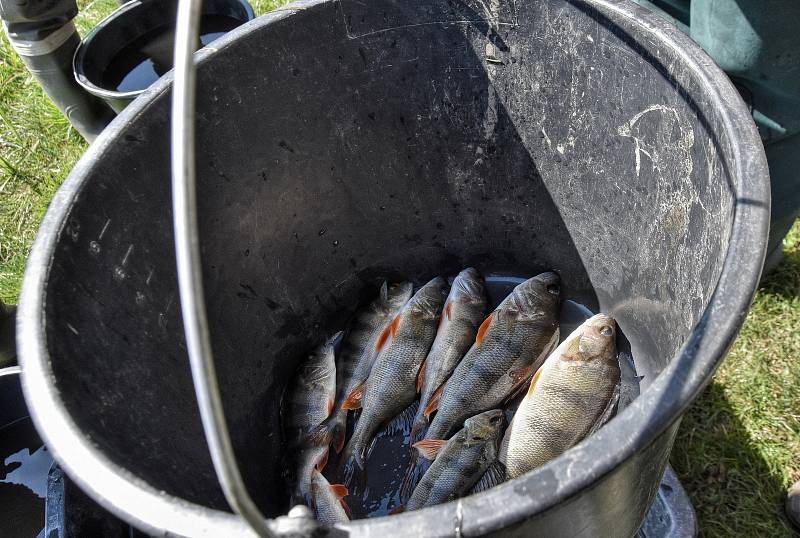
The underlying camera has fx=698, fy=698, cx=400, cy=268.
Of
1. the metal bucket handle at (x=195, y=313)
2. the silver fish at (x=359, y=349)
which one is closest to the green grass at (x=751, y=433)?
the silver fish at (x=359, y=349)

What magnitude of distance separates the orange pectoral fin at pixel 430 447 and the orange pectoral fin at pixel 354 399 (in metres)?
0.24

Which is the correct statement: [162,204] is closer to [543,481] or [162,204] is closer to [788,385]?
[543,481]

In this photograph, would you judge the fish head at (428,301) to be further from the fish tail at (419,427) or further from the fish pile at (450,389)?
the fish tail at (419,427)

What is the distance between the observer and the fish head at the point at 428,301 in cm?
192

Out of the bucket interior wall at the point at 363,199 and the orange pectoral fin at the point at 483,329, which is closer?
the bucket interior wall at the point at 363,199

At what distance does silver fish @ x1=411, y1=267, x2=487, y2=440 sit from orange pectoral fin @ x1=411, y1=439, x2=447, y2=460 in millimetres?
92

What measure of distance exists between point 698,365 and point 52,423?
87cm

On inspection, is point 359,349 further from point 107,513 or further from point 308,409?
point 107,513

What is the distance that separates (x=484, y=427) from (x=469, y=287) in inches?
17.7

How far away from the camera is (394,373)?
1823mm

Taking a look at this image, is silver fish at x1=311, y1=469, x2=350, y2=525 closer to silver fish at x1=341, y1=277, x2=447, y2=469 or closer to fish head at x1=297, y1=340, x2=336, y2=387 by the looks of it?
silver fish at x1=341, y1=277, x2=447, y2=469

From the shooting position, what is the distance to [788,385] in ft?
7.07

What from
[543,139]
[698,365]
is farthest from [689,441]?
[698,365]

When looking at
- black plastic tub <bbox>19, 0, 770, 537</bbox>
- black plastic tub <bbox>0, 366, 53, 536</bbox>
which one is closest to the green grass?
black plastic tub <bbox>19, 0, 770, 537</bbox>
